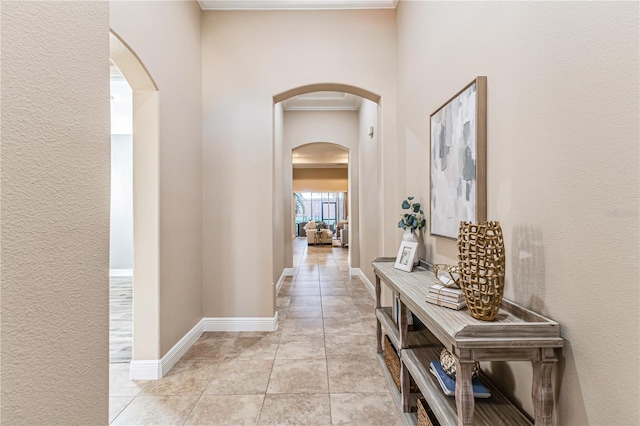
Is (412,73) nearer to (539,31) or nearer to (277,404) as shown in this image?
(539,31)

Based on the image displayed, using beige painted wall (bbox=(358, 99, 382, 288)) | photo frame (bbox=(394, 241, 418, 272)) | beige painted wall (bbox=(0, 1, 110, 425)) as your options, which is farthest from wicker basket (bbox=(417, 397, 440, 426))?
beige painted wall (bbox=(358, 99, 382, 288))

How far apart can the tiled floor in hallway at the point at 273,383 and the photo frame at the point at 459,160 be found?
1238 mm

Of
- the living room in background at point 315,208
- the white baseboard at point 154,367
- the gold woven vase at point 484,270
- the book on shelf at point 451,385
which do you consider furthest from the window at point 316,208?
the gold woven vase at point 484,270

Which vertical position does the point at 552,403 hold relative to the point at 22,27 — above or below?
below

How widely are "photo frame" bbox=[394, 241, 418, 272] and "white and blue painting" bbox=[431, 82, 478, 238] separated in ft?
0.59

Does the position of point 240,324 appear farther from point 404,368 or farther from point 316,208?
Result: point 316,208

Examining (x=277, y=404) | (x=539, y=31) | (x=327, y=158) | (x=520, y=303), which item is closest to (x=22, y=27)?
(x=539, y=31)

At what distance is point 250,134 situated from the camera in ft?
10.9

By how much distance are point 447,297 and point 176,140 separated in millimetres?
2412

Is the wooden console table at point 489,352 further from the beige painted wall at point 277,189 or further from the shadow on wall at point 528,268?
the beige painted wall at point 277,189

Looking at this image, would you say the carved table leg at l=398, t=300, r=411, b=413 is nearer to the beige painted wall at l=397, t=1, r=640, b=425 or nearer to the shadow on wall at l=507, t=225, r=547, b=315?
the beige painted wall at l=397, t=1, r=640, b=425

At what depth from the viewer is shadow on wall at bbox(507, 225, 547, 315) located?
1231 mm

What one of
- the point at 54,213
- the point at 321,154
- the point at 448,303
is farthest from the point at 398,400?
the point at 321,154

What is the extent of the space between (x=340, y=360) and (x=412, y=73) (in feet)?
8.25
